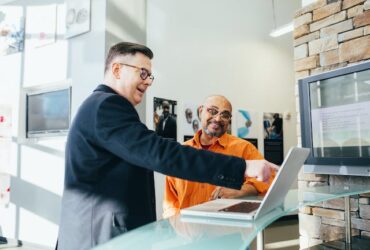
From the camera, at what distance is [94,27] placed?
373 cm

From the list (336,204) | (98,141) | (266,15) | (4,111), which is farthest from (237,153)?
(266,15)

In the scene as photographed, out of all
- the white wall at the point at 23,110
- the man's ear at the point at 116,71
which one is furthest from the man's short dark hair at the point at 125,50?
the white wall at the point at 23,110

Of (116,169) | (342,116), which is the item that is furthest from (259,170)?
(342,116)

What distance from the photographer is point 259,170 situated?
3.44ft

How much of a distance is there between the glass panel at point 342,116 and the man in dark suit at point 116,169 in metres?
1.27

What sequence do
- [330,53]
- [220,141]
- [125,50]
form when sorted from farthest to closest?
[330,53], [220,141], [125,50]

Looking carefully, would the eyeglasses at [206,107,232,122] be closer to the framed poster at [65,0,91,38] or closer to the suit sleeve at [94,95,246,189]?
the suit sleeve at [94,95,246,189]

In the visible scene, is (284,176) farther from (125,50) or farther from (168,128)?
(168,128)

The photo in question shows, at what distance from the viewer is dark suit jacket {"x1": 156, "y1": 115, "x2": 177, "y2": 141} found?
454 centimetres

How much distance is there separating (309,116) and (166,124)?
2.44m

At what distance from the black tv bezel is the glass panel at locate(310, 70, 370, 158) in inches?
1.0

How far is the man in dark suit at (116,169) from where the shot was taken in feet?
3.55

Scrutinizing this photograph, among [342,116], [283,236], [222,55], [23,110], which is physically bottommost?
[283,236]

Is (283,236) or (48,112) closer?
(48,112)
